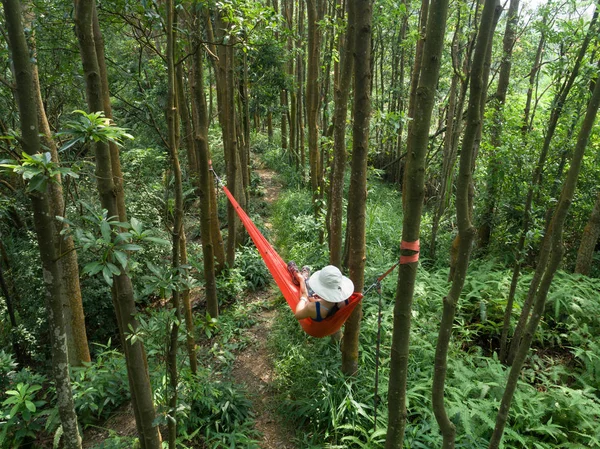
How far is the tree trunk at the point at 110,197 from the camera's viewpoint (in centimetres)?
120

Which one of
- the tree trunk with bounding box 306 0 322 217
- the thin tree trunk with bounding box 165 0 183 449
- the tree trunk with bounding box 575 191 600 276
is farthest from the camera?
the tree trunk with bounding box 306 0 322 217

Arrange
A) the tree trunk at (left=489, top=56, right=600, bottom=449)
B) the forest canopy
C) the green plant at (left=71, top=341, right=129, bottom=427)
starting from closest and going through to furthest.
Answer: the forest canopy
the tree trunk at (left=489, top=56, right=600, bottom=449)
the green plant at (left=71, top=341, right=129, bottom=427)

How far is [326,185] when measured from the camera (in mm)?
5547

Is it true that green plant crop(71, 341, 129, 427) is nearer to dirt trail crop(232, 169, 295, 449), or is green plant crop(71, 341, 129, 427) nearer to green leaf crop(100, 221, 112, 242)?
dirt trail crop(232, 169, 295, 449)

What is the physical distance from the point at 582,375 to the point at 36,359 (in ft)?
15.0

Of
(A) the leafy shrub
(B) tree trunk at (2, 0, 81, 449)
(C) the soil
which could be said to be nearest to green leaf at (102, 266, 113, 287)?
(B) tree trunk at (2, 0, 81, 449)

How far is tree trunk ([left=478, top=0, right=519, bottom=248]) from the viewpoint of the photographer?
4.25 meters

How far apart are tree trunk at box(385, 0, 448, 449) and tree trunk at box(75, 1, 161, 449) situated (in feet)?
2.92

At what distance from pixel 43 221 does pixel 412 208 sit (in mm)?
1044

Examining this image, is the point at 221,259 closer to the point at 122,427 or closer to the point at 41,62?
the point at 122,427

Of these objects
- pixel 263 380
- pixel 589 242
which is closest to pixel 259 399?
pixel 263 380

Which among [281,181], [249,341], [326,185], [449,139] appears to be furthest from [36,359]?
[281,181]

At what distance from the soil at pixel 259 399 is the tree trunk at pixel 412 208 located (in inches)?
63.1

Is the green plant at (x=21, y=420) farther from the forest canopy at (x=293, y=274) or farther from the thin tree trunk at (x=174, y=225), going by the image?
the thin tree trunk at (x=174, y=225)
